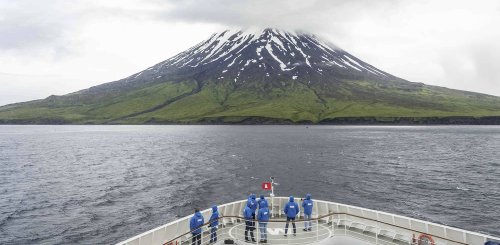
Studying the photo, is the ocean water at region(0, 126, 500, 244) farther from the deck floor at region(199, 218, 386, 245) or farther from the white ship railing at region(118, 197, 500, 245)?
the deck floor at region(199, 218, 386, 245)

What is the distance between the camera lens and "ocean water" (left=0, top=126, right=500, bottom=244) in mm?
49188

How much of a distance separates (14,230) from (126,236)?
47.9 ft

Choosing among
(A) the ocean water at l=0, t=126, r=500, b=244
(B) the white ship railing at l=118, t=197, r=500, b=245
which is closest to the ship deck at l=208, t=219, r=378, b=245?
(B) the white ship railing at l=118, t=197, r=500, b=245

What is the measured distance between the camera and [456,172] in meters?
86.0

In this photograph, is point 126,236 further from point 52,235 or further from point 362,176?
point 362,176

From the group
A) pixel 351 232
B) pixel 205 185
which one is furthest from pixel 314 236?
pixel 205 185

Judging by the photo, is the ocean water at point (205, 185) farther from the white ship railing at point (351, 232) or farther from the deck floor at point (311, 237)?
the deck floor at point (311, 237)

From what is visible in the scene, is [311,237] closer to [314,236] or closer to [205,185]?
[314,236]

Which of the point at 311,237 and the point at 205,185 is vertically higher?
the point at 311,237

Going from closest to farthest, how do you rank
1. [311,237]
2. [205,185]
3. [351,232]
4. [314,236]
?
[314,236], [311,237], [351,232], [205,185]

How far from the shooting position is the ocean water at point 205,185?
49188mm

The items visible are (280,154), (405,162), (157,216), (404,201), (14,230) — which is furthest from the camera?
(280,154)

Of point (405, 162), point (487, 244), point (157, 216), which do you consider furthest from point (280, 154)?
point (487, 244)

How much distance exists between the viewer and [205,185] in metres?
72.3
